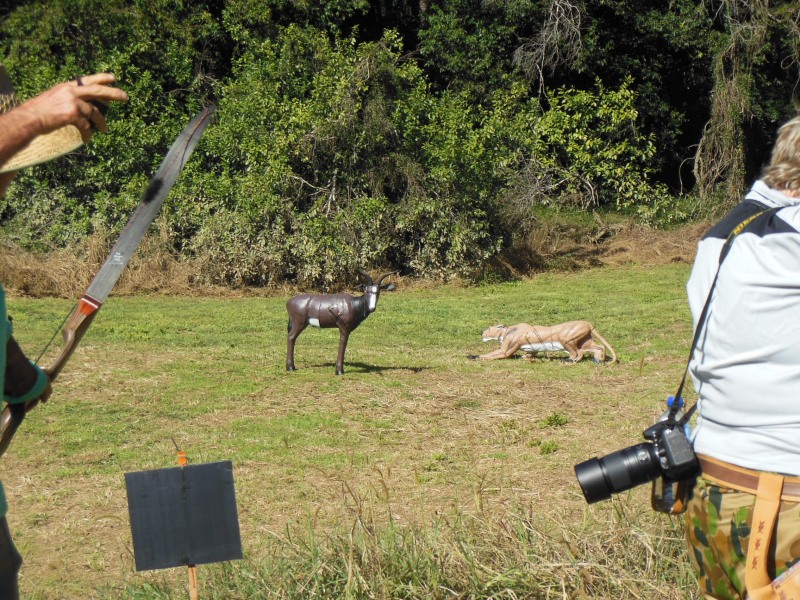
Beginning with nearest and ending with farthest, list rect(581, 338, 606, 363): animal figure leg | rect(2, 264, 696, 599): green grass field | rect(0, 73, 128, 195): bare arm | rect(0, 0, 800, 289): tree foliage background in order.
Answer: rect(0, 73, 128, 195): bare arm, rect(2, 264, 696, 599): green grass field, rect(581, 338, 606, 363): animal figure leg, rect(0, 0, 800, 289): tree foliage background

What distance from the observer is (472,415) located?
9555mm

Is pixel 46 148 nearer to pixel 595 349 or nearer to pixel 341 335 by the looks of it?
pixel 341 335

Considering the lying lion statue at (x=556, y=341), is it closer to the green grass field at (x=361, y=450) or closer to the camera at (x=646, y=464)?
the green grass field at (x=361, y=450)

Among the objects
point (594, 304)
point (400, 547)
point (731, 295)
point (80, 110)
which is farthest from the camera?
point (594, 304)

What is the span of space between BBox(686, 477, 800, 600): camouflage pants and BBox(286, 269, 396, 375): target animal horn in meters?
8.74

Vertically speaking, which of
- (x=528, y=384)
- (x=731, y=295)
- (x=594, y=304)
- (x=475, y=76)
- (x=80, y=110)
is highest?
(x=80, y=110)

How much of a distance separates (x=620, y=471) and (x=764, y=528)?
47 centimetres

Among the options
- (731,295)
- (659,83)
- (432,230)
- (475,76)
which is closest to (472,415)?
(731,295)

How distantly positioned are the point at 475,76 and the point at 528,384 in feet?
58.9

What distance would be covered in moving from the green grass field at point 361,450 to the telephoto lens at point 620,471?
1380 millimetres

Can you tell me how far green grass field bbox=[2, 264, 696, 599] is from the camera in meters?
4.56

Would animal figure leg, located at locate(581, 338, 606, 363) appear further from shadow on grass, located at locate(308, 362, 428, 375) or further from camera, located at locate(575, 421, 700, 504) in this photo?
camera, located at locate(575, 421, 700, 504)

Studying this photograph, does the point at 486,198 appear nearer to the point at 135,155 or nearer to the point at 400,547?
the point at 135,155

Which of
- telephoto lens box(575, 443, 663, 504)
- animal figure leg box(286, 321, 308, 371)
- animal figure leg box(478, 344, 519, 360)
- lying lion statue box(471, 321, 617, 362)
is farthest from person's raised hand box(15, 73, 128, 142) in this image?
animal figure leg box(478, 344, 519, 360)
